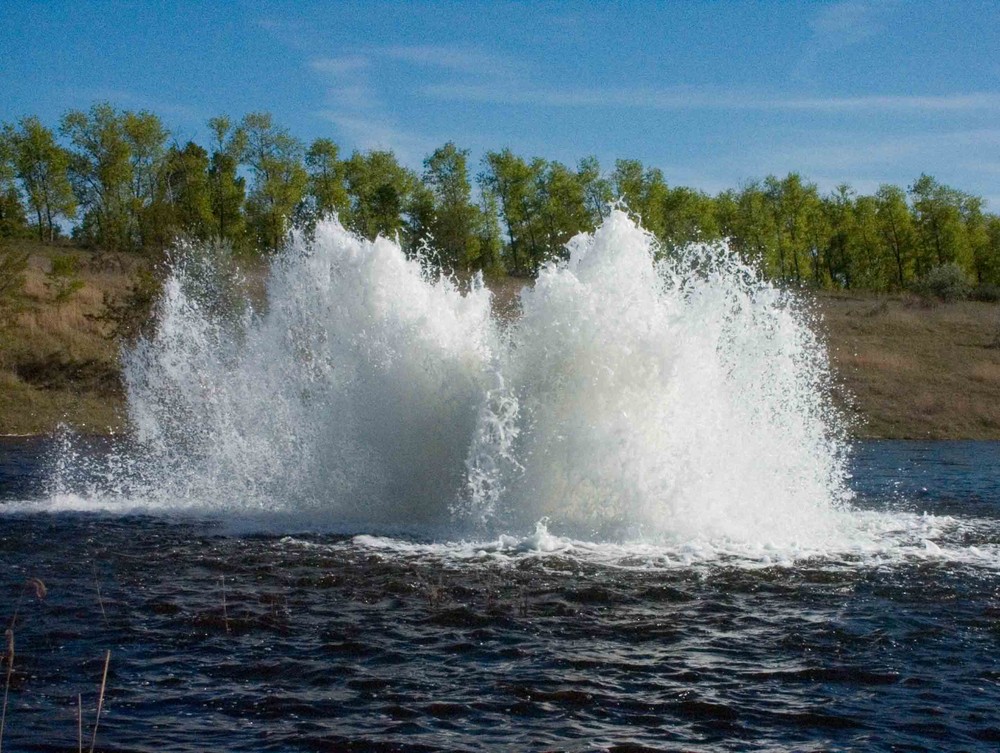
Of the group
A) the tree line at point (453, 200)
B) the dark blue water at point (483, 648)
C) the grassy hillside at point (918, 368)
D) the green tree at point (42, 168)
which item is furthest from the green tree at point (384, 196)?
the dark blue water at point (483, 648)

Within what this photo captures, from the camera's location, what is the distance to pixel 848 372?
143ft

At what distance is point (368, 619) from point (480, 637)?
1.32 metres

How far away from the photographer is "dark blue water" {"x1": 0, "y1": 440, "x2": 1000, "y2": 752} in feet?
25.6

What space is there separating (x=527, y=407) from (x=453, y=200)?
66071 mm

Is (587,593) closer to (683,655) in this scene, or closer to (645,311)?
(683,655)

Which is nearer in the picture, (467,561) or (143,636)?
(143,636)

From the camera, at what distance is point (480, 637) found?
10094 mm

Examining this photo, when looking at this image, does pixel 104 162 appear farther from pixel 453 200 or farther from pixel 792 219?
pixel 792 219

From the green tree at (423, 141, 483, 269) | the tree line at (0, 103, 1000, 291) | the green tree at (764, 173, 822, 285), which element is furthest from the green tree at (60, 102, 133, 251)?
the green tree at (764, 173, 822, 285)

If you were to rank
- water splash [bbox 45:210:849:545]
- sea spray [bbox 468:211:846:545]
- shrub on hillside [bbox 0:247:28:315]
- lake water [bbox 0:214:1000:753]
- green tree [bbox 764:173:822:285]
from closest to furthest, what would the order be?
lake water [bbox 0:214:1000:753] → sea spray [bbox 468:211:846:545] → water splash [bbox 45:210:849:545] → shrub on hillside [bbox 0:247:28:315] → green tree [bbox 764:173:822:285]

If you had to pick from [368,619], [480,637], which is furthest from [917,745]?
[368,619]

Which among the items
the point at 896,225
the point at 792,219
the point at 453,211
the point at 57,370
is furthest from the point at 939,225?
the point at 57,370

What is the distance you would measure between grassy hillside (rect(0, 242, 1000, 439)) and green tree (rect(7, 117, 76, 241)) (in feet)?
105

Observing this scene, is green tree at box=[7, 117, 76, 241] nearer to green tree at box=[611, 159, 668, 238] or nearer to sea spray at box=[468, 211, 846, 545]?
green tree at box=[611, 159, 668, 238]
